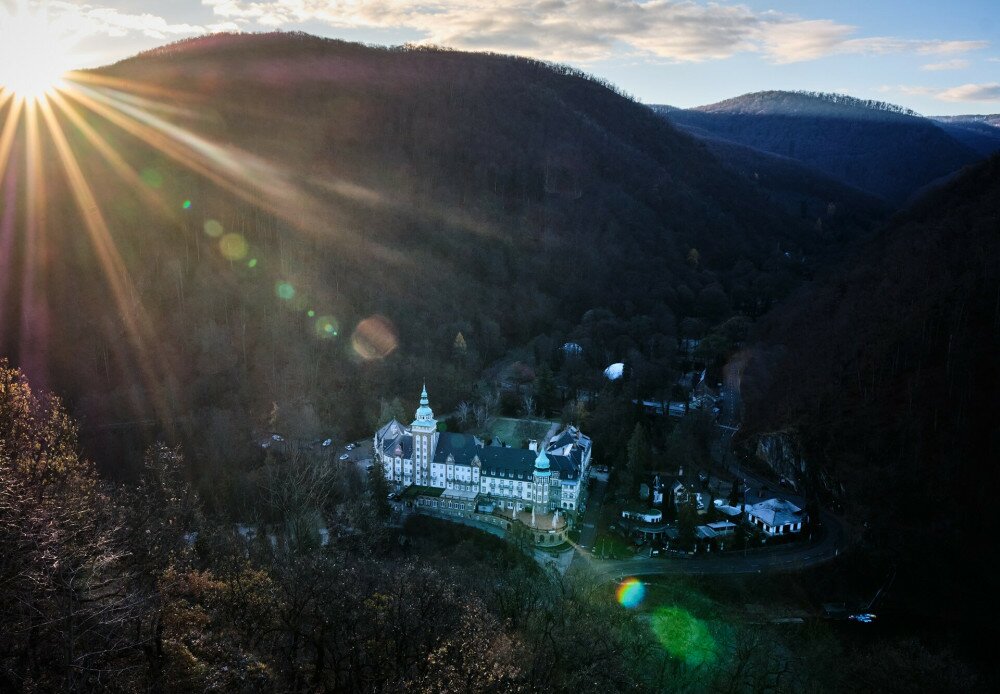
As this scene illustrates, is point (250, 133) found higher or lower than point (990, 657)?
higher

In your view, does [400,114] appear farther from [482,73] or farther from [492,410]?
[492,410]

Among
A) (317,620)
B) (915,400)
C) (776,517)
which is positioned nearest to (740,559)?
(776,517)

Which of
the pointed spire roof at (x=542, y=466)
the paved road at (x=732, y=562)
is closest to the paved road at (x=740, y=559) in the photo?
the paved road at (x=732, y=562)

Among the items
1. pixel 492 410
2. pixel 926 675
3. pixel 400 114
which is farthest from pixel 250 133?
pixel 926 675

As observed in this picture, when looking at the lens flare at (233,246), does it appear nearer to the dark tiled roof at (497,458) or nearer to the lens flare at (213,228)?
the lens flare at (213,228)

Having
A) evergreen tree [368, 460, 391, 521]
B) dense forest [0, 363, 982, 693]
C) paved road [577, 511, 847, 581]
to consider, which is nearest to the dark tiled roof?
evergreen tree [368, 460, 391, 521]

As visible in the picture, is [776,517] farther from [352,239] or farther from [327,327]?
[352,239]
